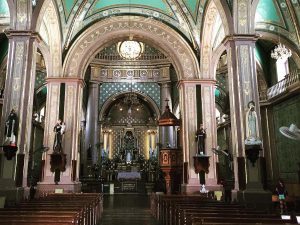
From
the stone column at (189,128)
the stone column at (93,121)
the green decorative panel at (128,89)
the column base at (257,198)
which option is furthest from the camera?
the green decorative panel at (128,89)

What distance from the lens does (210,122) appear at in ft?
44.7

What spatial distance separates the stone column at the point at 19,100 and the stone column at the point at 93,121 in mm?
12174

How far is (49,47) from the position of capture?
13664mm

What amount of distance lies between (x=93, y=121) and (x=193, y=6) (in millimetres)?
10954

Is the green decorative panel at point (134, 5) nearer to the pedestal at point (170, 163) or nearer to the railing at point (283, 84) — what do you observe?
the railing at point (283, 84)

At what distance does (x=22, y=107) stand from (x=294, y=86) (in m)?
10.6

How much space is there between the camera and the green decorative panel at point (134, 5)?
14.0m

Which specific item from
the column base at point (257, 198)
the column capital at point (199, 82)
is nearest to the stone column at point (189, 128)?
the column capital at point (199, 82)

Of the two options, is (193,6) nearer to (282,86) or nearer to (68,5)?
(68,5)

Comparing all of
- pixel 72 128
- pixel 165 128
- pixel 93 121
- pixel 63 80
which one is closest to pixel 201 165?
pixel 72 128

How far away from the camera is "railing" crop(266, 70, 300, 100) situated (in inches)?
536

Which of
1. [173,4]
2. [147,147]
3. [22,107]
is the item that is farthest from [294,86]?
[147,147]

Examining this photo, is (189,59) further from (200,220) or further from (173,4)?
(200,220)

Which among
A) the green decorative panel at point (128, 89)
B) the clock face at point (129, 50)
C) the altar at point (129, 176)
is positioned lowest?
the altar at point (129, 176)
